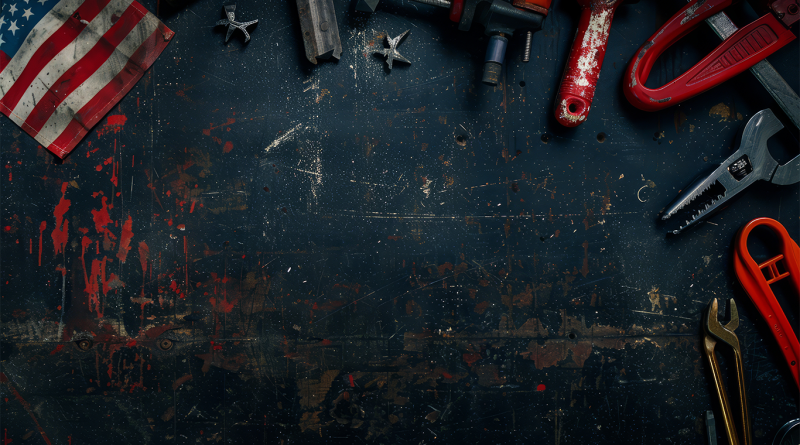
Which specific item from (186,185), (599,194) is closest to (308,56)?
(186,185)

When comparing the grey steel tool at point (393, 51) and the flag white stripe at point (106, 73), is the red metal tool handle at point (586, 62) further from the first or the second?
the flag white stripe at point (106, 73)

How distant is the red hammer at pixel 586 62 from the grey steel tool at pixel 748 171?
66 centimetres

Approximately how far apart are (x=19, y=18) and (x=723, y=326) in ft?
12.3

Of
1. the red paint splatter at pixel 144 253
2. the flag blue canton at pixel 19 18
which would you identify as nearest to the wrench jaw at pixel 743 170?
the red paint splatter at pixel 144 253

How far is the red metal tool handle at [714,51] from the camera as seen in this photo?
5.51 ft

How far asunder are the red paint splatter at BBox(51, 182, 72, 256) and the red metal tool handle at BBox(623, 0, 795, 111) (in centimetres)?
281

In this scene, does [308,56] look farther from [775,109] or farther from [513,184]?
[775,109]

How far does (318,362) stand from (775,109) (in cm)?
255

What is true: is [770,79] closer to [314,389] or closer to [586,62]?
[586,62]

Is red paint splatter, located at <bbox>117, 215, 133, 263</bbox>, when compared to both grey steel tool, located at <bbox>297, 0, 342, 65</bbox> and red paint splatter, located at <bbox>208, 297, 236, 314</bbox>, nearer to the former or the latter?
red paint splatter, located at <bbox>208, 297, 236, 314</bbox>

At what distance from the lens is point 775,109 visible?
180cm

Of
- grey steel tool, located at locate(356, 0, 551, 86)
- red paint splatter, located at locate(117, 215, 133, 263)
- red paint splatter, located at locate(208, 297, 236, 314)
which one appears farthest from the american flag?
grey steel tool, located at locate(356, 0, 551, 86)

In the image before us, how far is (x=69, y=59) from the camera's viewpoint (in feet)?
5.97

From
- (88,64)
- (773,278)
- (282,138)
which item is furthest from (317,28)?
(773,278)
